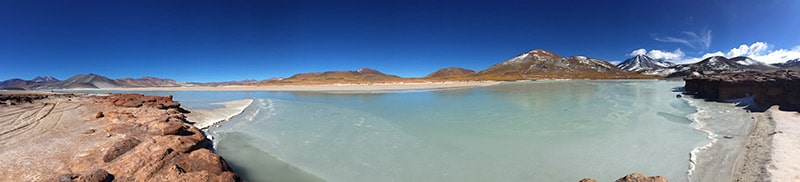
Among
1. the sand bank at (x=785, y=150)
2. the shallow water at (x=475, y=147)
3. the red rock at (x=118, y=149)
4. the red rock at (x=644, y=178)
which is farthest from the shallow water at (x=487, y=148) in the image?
the red rock at (x=118, y=149)

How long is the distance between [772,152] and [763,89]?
12466 mm

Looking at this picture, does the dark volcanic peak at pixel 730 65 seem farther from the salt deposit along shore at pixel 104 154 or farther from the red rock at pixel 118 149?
the red rock at pixel 118 149

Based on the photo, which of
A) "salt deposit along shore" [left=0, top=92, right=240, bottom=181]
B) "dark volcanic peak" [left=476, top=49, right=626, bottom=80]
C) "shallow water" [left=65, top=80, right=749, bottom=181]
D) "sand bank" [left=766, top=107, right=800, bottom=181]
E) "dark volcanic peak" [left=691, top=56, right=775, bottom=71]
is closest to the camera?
"salt deposit along shore" [left=0, top=92, right=240, bottom=181]

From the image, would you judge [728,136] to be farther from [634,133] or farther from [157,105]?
[157,105]

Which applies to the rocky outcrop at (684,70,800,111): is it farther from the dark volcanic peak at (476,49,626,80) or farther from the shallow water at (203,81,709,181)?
the dark volcanic peak at (476,49,626,80)

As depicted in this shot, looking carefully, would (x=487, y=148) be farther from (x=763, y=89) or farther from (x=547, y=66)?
(x=547, y=66)

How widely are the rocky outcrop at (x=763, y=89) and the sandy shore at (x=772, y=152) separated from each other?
3.86 metres

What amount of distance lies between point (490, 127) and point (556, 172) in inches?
171

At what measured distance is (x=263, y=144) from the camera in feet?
27.8

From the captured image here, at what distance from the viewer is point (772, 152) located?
602 cm

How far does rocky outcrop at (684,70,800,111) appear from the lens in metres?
11.8

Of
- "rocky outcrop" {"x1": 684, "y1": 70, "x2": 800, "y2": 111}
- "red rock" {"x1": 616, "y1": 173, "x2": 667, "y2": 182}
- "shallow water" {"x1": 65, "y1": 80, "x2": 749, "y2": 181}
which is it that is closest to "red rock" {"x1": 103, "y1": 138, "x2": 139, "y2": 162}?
"shallow water" {"x1": 65, "y1": 80, "x2": 749, "y2": 181}

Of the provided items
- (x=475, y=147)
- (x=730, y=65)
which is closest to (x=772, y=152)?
(x=475, y=147)

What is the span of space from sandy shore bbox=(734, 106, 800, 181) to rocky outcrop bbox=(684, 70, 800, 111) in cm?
386
